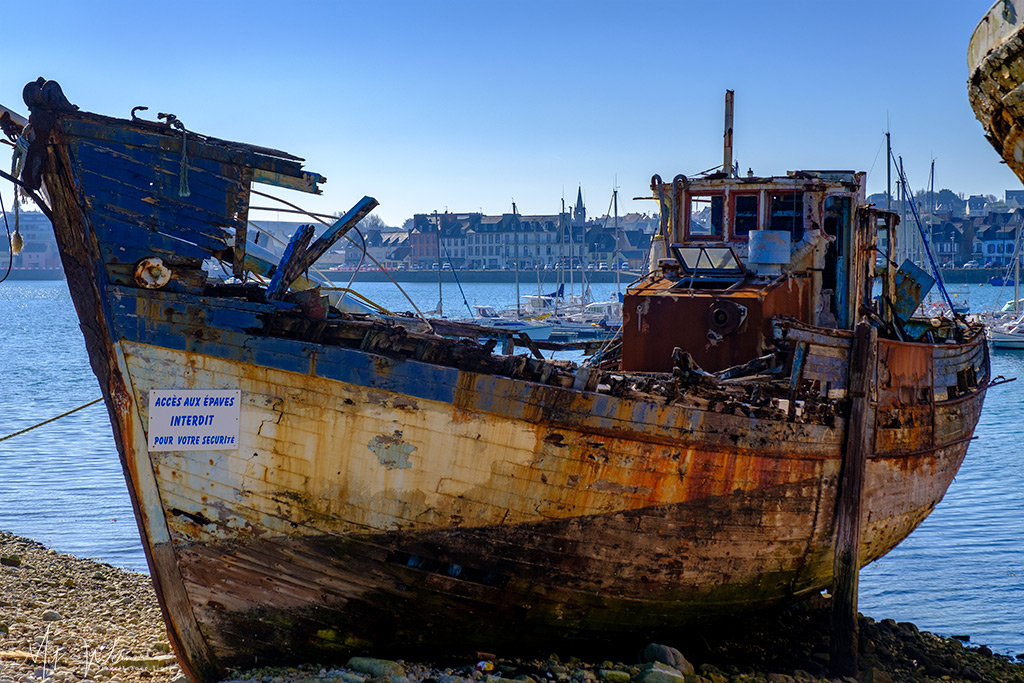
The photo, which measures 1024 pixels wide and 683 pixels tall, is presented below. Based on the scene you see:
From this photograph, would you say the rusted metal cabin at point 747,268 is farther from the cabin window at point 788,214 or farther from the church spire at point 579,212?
the church spire at point 579,212

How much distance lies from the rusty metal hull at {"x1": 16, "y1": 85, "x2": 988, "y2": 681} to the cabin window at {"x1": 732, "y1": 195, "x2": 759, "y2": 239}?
127 inches

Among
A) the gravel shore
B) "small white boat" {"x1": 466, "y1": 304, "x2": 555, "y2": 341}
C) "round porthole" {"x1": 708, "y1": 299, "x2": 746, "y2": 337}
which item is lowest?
the gravel shore

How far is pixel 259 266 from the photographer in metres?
7.89

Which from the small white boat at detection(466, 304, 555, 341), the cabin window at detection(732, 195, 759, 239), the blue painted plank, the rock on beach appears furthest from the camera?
the small white boat at detection(466, 304, 555, 341)

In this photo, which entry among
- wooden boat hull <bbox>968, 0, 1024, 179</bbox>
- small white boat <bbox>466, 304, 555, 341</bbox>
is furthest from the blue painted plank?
small white boat <bbox>466, 304, 555, 341</bbox>

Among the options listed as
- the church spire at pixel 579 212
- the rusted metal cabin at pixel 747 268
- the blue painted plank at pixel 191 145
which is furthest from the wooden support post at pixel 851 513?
the church spire at pixel 579 212

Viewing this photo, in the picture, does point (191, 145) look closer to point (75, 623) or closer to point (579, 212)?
point (75, 623)

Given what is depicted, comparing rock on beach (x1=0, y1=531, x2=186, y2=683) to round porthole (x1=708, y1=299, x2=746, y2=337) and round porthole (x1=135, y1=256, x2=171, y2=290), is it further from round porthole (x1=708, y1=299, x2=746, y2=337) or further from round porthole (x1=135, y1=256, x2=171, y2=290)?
round porthole (x1=708, y1=299, x2=746, y2=337)

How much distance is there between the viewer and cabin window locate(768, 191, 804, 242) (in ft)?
35.9

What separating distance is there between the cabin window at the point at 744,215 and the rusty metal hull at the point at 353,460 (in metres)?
3.23

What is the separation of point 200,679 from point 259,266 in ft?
11.0

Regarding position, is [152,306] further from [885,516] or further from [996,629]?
[996,629]

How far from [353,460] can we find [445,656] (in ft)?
6.71

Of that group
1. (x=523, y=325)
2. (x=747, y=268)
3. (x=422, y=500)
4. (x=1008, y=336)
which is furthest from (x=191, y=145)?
(x=1008, y=336)
